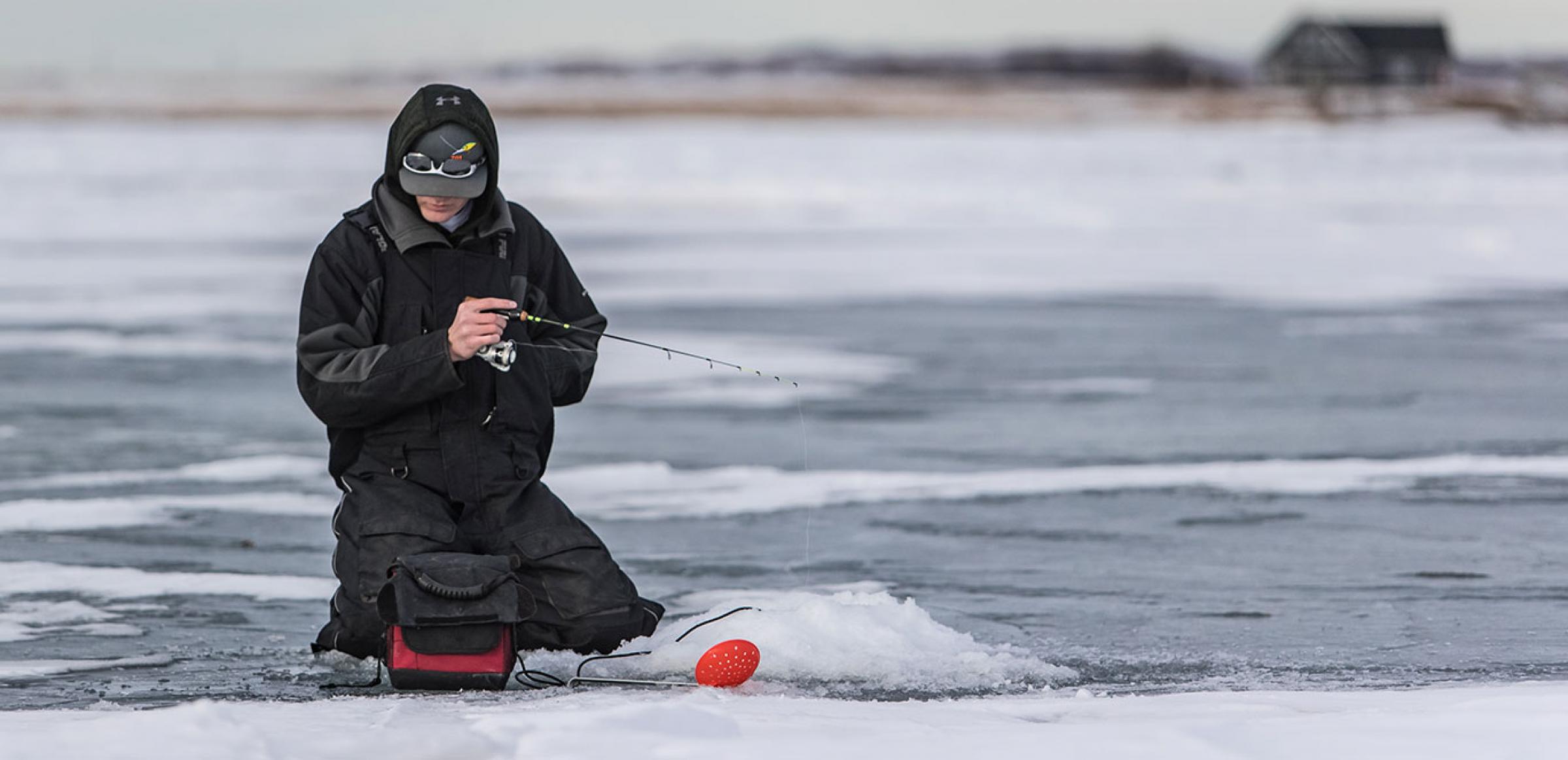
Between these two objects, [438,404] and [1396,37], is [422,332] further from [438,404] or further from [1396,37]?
[1396,37]

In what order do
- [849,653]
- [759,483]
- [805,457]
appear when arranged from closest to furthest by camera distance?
[849,653], [759,483], [805,457]

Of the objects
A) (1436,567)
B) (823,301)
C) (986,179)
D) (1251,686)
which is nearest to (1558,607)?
(1436,567)

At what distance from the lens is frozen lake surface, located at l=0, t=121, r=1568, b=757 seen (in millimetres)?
4914

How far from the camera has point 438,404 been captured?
4840mm

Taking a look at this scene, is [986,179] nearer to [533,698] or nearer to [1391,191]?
[1391,191]

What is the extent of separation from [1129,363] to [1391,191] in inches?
868

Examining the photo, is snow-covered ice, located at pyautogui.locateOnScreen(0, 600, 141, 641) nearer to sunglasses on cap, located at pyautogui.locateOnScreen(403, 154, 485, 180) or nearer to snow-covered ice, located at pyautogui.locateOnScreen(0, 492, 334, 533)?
snow-covered ice, located at pyautogui.locateOnScreen(0, 492, 334, 533)

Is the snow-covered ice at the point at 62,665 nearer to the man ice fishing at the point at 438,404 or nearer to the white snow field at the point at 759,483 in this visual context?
the man ice fishing at the point at 438,404

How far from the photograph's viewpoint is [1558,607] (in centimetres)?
567

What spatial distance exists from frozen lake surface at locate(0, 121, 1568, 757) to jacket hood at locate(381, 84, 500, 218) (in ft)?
3.73

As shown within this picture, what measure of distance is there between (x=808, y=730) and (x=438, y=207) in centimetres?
156

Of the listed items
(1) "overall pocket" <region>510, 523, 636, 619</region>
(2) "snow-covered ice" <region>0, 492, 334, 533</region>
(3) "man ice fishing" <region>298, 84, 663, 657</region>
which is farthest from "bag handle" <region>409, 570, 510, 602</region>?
(2) "snow-covered ice" <region>0, 492, 334, 533</region>

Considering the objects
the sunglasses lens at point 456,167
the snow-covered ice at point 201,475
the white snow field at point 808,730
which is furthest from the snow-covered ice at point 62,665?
the snow-covered ice at point 201,475

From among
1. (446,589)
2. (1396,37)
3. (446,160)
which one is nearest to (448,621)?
(446,589)
